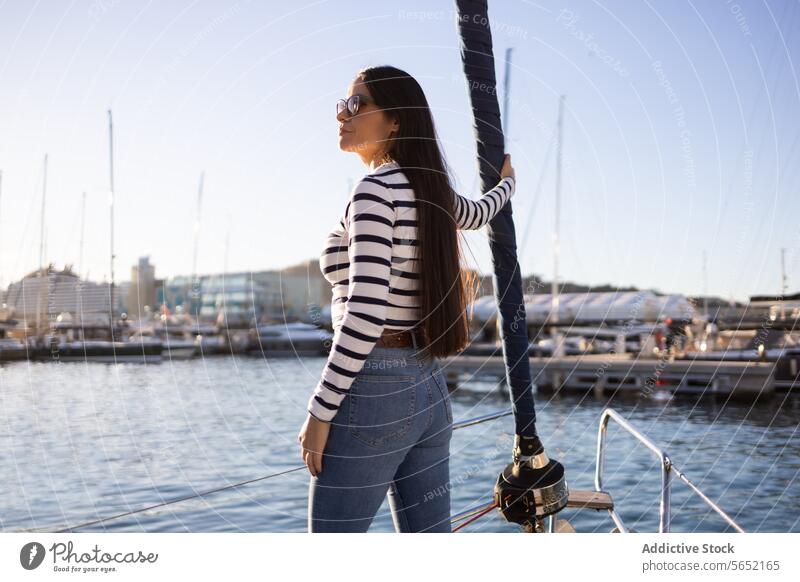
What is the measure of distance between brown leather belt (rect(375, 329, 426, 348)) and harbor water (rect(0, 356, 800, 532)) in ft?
7.57

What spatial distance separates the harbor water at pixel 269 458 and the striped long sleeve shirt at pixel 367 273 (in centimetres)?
237

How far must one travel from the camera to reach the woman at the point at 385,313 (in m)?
1.26

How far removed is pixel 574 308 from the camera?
21344 mm

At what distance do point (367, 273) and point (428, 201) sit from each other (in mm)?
194

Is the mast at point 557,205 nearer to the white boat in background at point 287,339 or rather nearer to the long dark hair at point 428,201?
the long dark hair at point 428,201

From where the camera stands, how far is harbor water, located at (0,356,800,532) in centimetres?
716

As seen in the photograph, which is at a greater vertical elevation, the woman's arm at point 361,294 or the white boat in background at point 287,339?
the woman's arm at point 361,294

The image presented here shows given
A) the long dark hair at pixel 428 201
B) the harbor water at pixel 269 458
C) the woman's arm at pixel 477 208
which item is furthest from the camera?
the harbor water at pixel 269 458

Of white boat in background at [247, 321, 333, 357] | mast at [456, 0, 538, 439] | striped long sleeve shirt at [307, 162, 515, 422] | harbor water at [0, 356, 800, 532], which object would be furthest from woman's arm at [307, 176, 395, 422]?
white boat in background at [247, 321, 333, 357]

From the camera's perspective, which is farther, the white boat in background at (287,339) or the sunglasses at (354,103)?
the white boat in background at (287,339)

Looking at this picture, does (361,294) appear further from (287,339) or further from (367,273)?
(287,339)

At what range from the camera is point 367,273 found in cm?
125

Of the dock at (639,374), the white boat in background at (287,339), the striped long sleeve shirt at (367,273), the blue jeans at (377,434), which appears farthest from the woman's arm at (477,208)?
the white boat in background at (287,339)
